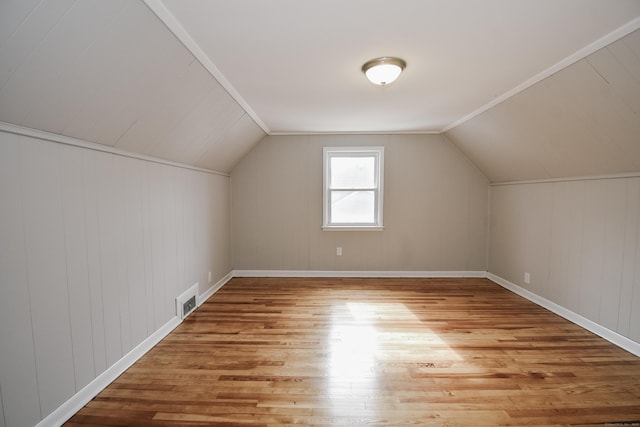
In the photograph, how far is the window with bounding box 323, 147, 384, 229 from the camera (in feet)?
14.8

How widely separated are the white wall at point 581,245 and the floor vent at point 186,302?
3.98m

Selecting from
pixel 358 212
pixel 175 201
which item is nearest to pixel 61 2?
pixel 175 201

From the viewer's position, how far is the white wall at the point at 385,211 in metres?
4.46

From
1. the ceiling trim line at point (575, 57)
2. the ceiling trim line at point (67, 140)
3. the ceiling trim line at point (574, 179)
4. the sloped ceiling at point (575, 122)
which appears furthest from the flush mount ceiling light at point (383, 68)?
the ceiling trim line at point (574, 179)

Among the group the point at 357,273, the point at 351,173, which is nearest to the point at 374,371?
the point at 357,273

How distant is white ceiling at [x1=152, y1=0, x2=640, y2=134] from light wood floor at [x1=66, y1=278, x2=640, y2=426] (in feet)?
7.26

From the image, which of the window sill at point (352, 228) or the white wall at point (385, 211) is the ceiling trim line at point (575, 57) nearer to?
the white wall at point (385, 211)

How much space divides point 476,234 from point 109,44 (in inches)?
187

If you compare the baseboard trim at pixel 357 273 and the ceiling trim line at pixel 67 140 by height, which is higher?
the ceiling trim line at pixel 67 140

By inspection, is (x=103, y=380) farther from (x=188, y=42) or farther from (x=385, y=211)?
(x=385, y=211)

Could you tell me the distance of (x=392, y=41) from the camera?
186cm

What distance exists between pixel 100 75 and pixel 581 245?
13.5 ft

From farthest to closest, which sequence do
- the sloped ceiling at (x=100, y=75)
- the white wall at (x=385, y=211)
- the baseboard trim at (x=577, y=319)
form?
the white wall at (x=385, y=211), the baseboard trim at (x=577, y=319), the sloped ceiling at (x=100, y=75)

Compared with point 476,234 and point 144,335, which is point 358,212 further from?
point 144,335
